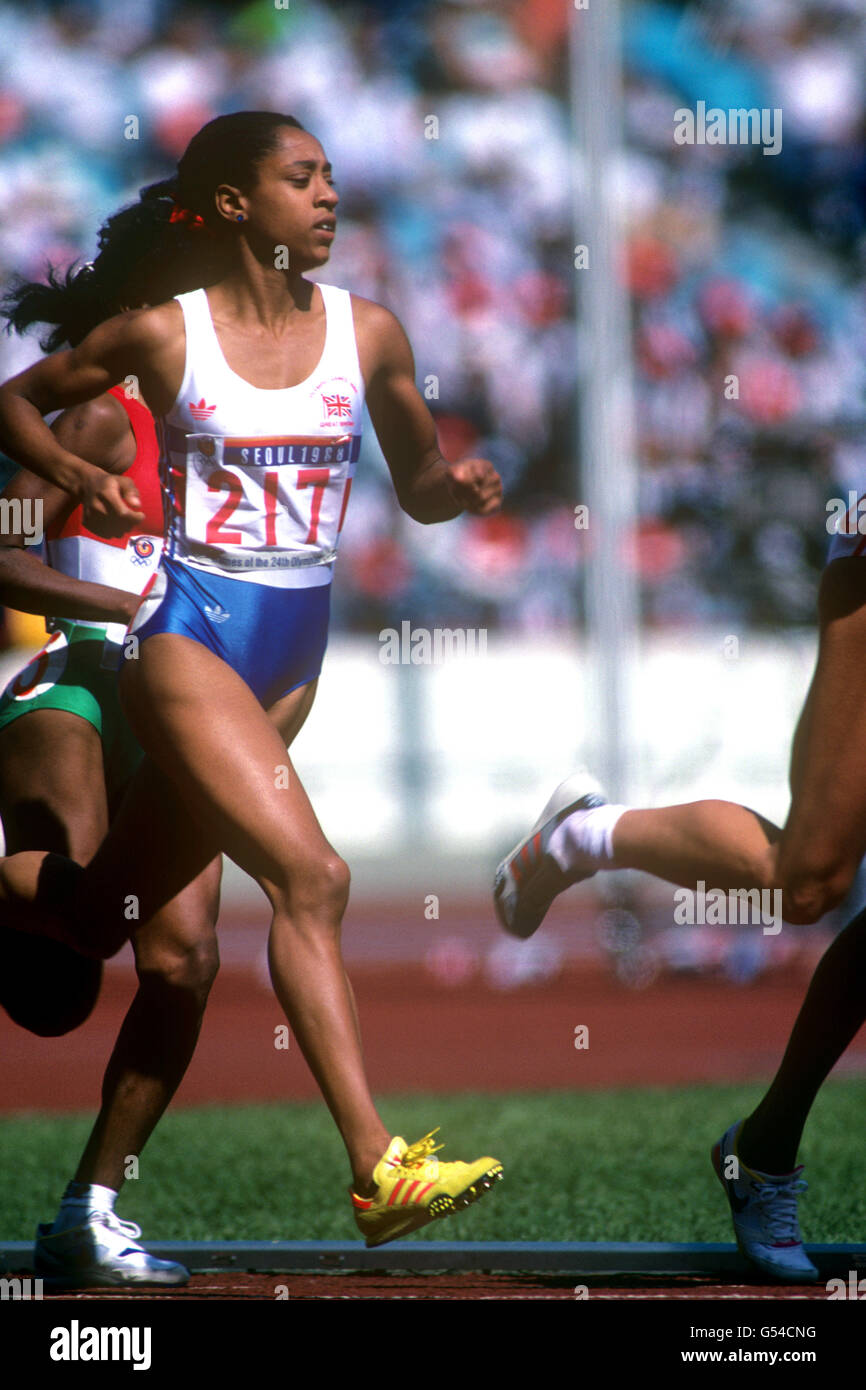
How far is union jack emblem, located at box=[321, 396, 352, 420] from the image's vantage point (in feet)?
11.8

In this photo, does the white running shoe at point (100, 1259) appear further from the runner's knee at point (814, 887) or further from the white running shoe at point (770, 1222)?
the runner's knee at point (814, 887)

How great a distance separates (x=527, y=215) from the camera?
48.3 feet

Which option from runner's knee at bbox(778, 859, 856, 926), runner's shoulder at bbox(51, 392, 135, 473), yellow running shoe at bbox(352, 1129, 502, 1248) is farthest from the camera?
runner's shoulder at bbox(51, 392, 135, 473)

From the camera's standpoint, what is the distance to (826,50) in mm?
15734

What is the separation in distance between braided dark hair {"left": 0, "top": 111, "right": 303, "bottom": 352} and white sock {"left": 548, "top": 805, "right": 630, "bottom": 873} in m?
1.43

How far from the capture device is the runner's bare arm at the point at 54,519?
3.95 metres

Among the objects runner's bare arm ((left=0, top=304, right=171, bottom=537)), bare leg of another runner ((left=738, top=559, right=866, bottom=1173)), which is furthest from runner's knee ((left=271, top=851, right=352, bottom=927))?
bare leg of another runner ((left=738, top=559, right=866, bottom=1173))

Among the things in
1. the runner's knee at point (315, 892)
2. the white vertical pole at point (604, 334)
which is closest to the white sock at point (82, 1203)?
the runner's knee at point (315, 892)

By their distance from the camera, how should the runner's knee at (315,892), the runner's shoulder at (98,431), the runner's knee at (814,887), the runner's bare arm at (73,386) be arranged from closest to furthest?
the runner's knee at (315,892)
the runner's knee at (814,887)
the runner's bare arm at (73,386)
the runner's shoulder at (98,431)

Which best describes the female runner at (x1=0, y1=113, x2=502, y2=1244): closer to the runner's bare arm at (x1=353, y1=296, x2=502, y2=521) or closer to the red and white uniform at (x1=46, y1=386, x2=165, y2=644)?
the runner's bare arm at (x1=353, y1=296, x2=502, y2=521)

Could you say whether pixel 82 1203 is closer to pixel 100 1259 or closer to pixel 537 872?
pixel 100 1259

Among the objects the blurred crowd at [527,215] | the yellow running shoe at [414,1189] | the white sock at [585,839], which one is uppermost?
the blurred crowd at [527,215]

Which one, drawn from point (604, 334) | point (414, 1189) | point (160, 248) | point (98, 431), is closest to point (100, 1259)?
point (414, 1189)

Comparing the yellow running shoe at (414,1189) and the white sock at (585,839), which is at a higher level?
the white sock at (585,839)
